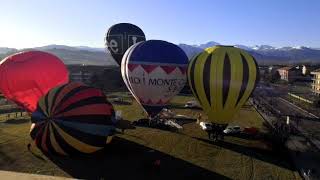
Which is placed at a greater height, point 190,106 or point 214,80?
point 214,80

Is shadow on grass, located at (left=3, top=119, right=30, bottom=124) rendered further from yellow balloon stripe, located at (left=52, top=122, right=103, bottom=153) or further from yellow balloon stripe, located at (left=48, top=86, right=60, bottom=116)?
yellow balloon stripe, located at (left=52, top=122, right=103, bottom=153)

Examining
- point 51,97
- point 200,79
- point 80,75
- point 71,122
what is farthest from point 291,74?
point 71,122

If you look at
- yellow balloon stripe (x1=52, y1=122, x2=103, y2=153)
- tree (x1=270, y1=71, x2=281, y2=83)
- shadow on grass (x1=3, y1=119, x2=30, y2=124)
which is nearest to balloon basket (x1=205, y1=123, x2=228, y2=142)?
yellow balloon stripe (x1=52, y1=122, x2=103, y2=153)

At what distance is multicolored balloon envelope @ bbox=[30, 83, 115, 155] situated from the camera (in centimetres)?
2397

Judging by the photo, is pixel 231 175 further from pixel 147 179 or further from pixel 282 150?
pixel 282 150

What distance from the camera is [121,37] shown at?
45906mm

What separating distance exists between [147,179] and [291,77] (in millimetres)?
109981

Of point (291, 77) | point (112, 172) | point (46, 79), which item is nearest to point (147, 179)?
point (112, 172)

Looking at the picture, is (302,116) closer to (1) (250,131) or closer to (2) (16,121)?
(1) (250,131)

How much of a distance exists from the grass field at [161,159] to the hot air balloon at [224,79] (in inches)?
120

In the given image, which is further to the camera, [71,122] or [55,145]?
[71,122]

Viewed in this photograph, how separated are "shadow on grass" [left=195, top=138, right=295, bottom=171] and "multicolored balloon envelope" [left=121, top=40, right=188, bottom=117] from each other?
5893 mm

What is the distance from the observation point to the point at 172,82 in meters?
34.1

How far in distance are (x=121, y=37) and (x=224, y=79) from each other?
1958 centimetres
